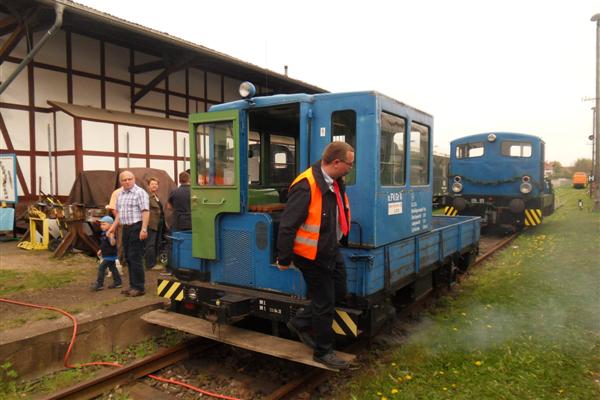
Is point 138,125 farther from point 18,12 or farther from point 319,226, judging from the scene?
Answer: point 319,226

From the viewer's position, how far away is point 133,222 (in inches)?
231

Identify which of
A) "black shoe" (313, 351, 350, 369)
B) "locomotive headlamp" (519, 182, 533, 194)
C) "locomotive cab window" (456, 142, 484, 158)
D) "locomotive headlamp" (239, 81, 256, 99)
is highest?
"locomotive cab window" (456, 142, 484, 158)

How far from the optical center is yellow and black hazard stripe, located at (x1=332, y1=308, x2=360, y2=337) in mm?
3893

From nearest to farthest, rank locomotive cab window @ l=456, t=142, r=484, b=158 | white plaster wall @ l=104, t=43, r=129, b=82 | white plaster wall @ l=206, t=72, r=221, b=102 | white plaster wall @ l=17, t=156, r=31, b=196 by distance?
white plaster wall @ l=17, t=156, r=31, b=196
white plaster wall @ l=104, t=43, r=129, b=82
locomotive cab window @ l=456, t=142, r=484, b=158
white plaster wall @ l=206, t=72, r=221, b=102

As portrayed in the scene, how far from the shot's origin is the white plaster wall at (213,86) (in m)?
14.6

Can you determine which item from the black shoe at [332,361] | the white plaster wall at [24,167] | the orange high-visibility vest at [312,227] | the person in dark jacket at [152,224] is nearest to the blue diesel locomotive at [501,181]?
the person in dark jacket at [152,224]

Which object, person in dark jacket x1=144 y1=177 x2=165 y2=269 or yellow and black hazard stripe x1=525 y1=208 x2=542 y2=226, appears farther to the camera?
yellow and black hazard stripe x1=525 y1=208 x2=542 y2=226

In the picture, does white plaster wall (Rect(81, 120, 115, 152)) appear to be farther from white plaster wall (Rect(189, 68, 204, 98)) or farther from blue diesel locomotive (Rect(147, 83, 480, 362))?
blue diesel locomotive (Rect(147, 83, 480, 362))

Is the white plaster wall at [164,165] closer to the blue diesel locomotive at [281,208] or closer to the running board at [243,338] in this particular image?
the blue diesel locomotive at [281,208]

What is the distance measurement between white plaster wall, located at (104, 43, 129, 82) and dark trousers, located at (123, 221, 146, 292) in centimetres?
764

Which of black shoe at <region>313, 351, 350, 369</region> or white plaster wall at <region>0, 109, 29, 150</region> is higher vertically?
white plaster wall at <region>0, 109, 29, 150</region>

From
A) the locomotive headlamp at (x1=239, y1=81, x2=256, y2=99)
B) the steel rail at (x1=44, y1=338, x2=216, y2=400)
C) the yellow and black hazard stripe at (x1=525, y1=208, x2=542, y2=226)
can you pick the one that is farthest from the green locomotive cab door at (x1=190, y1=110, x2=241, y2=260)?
the yellow and black hazard stripe at (x1=525, y1=208, x2=542, y2=226)

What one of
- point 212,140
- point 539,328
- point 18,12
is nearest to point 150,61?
point 18,12

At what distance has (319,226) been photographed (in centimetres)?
344
